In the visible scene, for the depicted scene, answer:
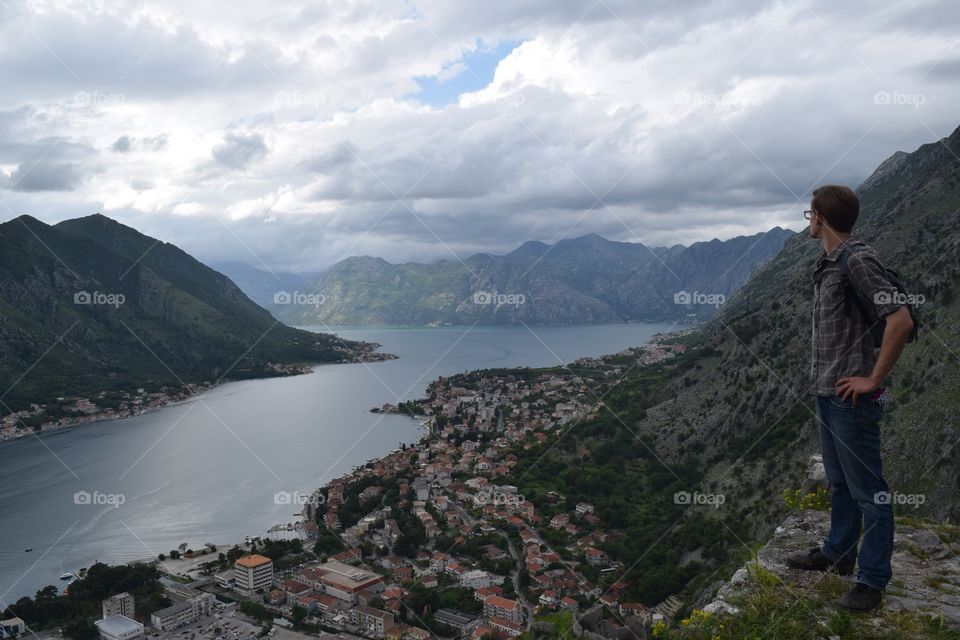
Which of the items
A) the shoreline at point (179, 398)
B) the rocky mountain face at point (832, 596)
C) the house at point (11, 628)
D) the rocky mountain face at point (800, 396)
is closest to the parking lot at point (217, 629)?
the house at point (11, 628)

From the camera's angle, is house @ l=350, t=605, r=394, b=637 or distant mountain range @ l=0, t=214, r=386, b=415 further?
distant mountain range @ l=0, t=214, r=386, b=415

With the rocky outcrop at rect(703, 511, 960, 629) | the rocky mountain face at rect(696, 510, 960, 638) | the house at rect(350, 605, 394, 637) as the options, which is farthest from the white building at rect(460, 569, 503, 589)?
the rocky mountain face at rect(696, 510, 960, 638)

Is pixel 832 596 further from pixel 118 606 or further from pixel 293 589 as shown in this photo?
pixel 118 606

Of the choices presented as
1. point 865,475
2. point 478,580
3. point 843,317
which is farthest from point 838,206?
point 478,580

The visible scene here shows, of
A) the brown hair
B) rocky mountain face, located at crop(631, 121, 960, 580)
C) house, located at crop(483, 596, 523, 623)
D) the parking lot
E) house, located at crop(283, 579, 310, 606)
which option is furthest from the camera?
house, located at crop(283, 579, 310, 606)

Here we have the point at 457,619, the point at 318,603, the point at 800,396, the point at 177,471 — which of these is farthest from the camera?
the point at 177,471

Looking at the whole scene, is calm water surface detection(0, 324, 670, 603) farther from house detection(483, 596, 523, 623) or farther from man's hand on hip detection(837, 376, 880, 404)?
man's hand on hip detection(837, 376, 880, 404)

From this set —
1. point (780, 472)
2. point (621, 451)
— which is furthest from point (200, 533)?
point (780, 472)
